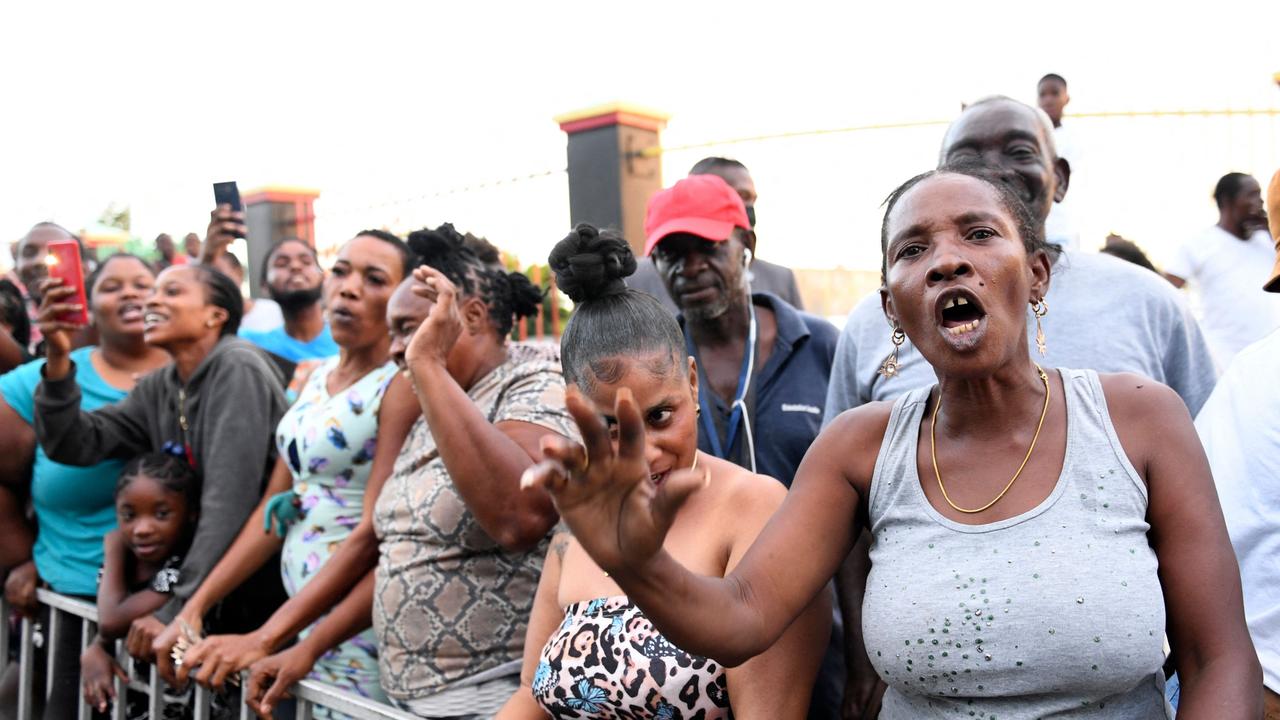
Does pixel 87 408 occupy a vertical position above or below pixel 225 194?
below

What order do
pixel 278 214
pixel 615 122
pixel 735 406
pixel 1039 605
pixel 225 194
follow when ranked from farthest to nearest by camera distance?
pixel 278 214 → pixel 615 122 → pixel 225 194 → pixel 735 406 → pixel 1039 605

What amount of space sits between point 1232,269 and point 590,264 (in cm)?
483

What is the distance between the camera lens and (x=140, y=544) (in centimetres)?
415

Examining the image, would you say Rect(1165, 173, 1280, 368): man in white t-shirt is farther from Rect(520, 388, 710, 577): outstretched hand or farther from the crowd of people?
Rect(520, 388, 710, 577): outstretched hand

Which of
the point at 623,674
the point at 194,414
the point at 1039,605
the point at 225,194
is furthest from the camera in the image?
the point at 225,194

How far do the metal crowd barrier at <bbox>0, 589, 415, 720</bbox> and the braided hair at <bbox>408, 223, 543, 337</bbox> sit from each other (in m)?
1.26

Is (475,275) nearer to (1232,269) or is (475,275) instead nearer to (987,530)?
(987,530)

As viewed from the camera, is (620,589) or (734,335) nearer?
(620,589)

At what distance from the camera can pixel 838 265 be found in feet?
27.1

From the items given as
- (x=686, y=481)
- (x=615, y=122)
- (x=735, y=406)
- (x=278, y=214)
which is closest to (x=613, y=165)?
(x=615, y=122)

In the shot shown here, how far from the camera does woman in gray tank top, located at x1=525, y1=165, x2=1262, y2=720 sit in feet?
5.51

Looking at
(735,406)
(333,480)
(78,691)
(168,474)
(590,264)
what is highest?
(590,264)

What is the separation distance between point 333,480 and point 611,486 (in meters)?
2.43

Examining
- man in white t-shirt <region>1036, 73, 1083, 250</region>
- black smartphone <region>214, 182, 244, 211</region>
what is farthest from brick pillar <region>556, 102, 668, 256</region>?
black smartphone <region>214, 182, 244, 211</region>
